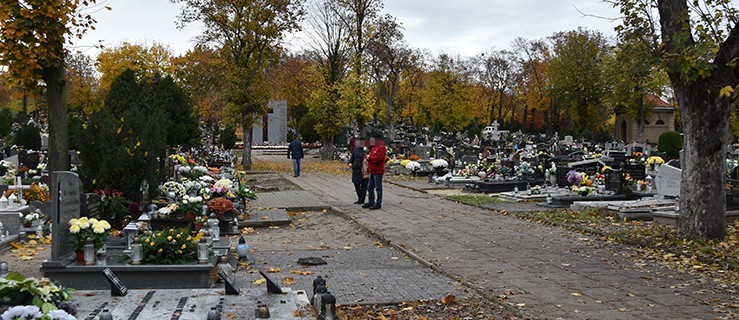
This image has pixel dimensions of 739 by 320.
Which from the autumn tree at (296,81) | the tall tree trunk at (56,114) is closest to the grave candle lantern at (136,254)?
the tall tree trunk at (56,114)

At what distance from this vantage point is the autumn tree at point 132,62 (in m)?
53.9

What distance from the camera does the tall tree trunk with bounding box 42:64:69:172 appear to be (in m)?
13.8

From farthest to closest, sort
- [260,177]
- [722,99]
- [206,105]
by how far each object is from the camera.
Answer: [206,105]
[260,177]
[722,99]

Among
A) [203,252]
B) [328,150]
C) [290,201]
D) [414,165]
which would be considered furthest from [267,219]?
[328,150]

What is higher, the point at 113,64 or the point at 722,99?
the point at 113,64

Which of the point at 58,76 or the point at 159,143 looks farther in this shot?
the point at 159,143

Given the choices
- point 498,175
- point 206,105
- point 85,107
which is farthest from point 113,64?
point 498,175

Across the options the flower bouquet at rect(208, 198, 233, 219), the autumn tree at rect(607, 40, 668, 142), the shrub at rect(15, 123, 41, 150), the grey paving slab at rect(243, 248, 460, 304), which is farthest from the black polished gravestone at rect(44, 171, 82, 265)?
the shrub at rect(15, 123, 41, 150)

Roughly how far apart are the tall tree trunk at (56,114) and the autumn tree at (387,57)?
3329 cm

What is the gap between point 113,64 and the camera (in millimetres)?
54219

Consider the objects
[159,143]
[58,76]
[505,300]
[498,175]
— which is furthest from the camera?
[498,175]

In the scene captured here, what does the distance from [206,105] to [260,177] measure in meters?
24.7

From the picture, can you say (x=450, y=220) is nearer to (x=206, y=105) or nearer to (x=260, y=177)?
(x=260, y=177)

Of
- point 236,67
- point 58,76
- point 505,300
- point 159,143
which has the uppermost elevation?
point 236,67
